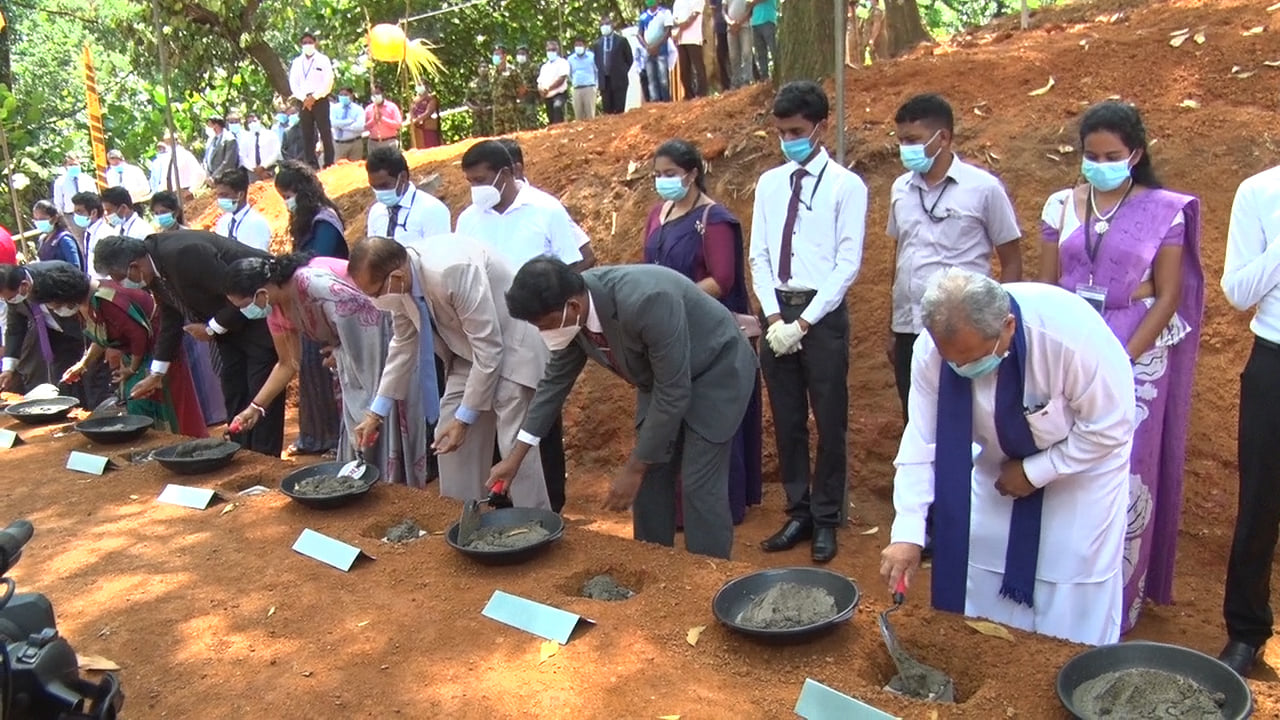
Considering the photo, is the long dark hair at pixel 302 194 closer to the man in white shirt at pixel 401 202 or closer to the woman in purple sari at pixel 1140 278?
the man in white shirt at pixel 401 202

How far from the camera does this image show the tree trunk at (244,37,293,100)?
1536 centimetres

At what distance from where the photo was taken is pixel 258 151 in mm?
12750

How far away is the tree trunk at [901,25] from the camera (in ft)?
28.3

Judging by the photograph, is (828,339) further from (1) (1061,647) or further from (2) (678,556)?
(1) (1061,647)

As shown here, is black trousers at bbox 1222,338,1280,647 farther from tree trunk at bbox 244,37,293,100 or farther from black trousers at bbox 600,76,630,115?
tree trunk at bbox 244,37,293,100

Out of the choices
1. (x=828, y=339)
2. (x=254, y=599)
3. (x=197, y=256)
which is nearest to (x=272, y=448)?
(x=197, y=256)

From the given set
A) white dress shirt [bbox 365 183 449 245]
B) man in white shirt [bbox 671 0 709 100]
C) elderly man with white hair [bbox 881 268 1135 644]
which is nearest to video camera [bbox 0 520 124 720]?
elderly man with white hair [bbox 881 268 1135 644]

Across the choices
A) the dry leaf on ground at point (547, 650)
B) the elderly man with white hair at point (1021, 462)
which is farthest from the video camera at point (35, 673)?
the elderly man with white hair at point (1021, 462)

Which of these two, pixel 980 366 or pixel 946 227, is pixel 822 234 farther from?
pixel 980 366

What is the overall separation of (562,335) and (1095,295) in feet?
5.27

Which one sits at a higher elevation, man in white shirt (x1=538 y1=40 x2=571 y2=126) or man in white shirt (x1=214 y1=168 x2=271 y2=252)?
man in white shirt (x1=538 y1=40 x2=571 y2=126)

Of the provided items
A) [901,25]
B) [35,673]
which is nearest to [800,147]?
[35,673]

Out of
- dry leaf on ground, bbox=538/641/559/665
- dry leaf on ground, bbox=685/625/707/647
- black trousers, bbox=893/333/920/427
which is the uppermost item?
black trousers, bbox=893/333/920/427

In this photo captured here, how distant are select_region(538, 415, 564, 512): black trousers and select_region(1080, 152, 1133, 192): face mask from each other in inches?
90.4
